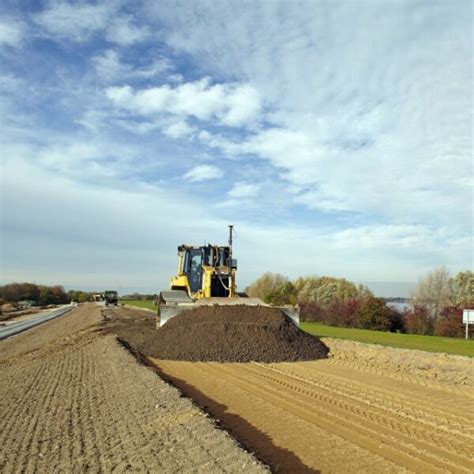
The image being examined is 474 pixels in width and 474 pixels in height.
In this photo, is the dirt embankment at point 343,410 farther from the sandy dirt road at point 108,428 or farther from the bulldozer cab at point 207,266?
the bulldozer cab at point 207,266

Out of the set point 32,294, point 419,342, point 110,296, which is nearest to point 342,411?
point 419,342

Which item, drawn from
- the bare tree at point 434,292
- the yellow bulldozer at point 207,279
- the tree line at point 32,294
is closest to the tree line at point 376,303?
the bare tree at point 434,292

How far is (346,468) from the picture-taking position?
5.58m

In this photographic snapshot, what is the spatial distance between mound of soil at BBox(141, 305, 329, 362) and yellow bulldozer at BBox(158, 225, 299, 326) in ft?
4.28

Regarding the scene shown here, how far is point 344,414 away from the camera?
791 centimetres

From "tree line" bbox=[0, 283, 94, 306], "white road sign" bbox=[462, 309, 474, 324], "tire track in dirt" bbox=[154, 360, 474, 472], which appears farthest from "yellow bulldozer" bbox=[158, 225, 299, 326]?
"tree line" bbox=[0, 283, 94, 306]

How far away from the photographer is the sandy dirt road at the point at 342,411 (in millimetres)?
5906

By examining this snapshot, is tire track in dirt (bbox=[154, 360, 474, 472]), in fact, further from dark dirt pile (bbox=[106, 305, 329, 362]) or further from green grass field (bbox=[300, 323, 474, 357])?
green grass field (bbox=[300, 323, 474, 357])

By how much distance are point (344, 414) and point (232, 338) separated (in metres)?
6.95

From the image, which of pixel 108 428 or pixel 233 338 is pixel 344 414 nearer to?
pixel 108 428

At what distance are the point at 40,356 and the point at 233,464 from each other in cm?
1336

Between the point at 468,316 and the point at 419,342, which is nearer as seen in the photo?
the point at 419,342

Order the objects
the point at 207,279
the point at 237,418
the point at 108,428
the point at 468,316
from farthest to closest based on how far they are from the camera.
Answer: the point at 468,316 < the point at 207,279 < the point at 237,418 < the point at 108,428

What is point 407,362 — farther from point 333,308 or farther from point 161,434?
point 333,308
